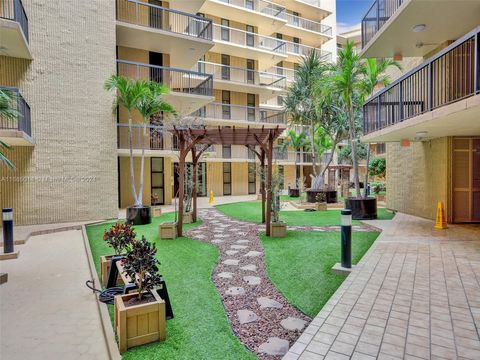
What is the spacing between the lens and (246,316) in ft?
12.4

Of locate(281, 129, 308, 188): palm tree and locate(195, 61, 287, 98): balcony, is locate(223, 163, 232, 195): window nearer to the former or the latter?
locate(281, 129, 308, 188): palm tree

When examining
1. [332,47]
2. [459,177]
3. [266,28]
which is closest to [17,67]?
[459,177]

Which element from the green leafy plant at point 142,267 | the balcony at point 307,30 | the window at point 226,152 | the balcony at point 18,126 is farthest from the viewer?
the balcony at point 307,30

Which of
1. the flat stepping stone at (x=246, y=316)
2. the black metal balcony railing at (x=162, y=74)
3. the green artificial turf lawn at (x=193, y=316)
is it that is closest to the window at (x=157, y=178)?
the black metal balcony railing at (x=162, y=74)

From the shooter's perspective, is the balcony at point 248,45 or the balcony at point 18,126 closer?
the balcony at point 18,126

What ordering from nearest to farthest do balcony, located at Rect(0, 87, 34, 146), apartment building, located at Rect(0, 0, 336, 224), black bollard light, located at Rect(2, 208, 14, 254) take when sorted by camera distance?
black bollard light, located at Rect(2, 208, 14, 254), balcony, located at Rect(0, 87, 34, 146), apartment building, located at Rect(0, 0, 336, 224)

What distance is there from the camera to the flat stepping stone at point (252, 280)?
16.2 ft

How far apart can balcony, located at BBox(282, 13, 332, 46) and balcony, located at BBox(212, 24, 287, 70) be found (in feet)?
11.6

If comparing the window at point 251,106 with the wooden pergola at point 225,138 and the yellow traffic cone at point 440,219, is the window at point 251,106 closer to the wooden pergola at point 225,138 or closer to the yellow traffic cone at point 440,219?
the wooden pergola at point 225,138

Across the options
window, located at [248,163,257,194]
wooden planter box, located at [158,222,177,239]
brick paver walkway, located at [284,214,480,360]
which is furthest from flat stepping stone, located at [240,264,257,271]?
window, located at [248,163,257,194]

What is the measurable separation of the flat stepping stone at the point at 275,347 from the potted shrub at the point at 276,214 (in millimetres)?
5191

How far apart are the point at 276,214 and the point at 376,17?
24.8ft

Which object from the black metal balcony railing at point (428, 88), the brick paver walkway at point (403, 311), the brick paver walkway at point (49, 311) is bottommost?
the brick paver walkway at point (49, 311)

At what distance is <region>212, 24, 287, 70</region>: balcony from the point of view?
77.8ft
